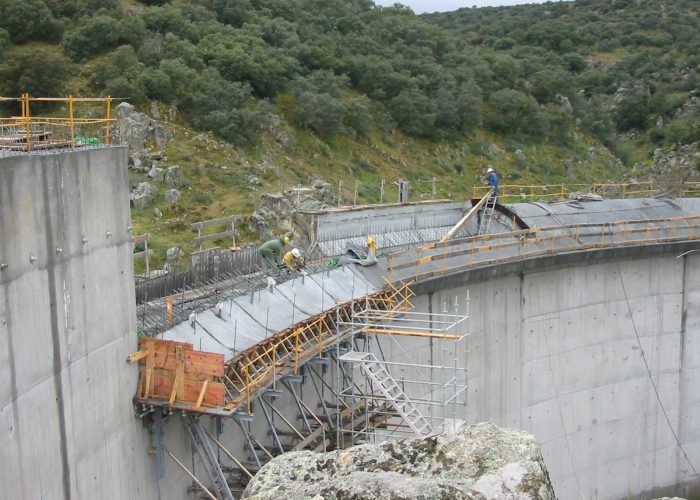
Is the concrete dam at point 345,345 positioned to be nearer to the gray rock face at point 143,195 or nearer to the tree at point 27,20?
the gray rock face at point 143,195

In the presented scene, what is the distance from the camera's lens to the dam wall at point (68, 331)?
12281 mm

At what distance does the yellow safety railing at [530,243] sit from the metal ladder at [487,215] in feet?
5.93

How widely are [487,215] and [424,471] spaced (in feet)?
78.6

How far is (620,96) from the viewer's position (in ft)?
249

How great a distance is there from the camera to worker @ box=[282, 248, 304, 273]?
69.3ft

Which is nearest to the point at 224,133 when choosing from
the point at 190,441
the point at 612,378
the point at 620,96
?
the point at 612,378

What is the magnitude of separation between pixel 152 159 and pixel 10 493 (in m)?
23.1

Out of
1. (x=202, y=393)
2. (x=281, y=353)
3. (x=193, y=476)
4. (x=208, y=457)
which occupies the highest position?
(x=202, y=393)

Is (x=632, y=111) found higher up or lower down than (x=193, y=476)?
higher up

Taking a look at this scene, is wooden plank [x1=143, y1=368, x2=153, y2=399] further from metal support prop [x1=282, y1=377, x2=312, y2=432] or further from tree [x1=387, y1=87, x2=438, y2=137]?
tree [x1=387, y1=87, x2=438, y2=137]

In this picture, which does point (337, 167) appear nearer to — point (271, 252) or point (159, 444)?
point (271, 252)

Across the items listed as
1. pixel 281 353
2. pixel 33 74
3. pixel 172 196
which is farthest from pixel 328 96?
pixel 281 353

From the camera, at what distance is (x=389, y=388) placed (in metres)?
18.8

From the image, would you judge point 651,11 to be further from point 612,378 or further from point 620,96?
point 612,378
